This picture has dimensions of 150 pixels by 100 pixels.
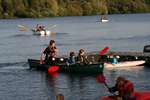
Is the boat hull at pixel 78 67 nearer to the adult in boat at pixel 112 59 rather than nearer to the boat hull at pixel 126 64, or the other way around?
the boat hull at pixel 126 64

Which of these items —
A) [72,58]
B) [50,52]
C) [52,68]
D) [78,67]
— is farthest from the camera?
[52,68]

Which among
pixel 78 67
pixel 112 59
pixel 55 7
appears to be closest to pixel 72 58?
pixel 78 67

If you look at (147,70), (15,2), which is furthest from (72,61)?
(15,2)

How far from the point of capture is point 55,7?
175 metres

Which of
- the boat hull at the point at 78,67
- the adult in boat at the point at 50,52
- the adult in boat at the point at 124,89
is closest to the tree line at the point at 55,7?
the boat hull at the point at 78,67

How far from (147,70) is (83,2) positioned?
14601 cm

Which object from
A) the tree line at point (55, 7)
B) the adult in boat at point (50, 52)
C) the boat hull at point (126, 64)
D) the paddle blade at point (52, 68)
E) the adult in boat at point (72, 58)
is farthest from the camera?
the tree line at point (55, 7)

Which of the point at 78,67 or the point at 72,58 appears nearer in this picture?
the point at 78,67

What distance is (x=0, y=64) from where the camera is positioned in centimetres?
4503

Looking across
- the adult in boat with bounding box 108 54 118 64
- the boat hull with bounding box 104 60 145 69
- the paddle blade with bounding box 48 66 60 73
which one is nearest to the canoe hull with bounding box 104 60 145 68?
the boat hull with bounding box 104 60 145 69

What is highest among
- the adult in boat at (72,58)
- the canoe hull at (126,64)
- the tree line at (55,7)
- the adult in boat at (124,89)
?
the adult in boat at (124,89)

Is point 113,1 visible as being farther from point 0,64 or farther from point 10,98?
point 10,98

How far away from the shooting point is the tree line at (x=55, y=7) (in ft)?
555

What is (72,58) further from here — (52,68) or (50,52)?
(52,68)
